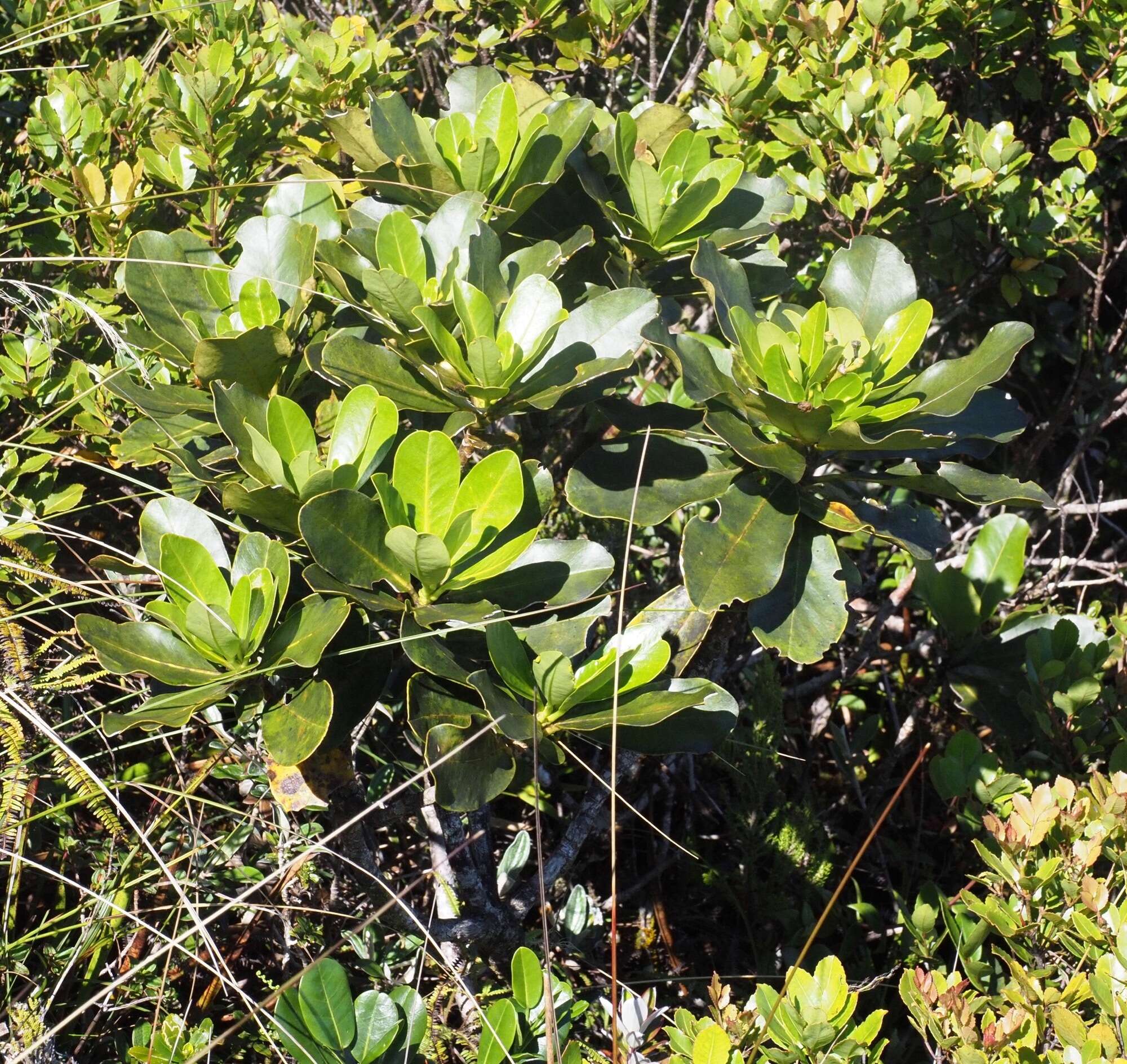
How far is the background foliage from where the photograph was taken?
4.59 feet

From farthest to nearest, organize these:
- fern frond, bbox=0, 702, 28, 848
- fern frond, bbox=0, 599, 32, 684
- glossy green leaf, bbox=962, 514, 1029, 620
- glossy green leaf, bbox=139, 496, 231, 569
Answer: glossy green leaf, bbox=962, 514, 1029, 620 → fern frond, bbox=0, 599, 32, 684 → fern frond, bbox=0, 702, 28, 848 → glossy green leaf, bbox=139, 496, 231, 569

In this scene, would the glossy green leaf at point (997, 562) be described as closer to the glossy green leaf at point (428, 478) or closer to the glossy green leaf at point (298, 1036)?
the glossy green leaf at point (428, 478)

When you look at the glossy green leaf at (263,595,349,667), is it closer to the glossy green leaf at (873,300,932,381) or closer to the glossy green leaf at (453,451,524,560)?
the glossy green leaf at (453,451,524,560)

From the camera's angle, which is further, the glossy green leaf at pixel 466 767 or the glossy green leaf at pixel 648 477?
the glossy green leaf at pixel 648 477

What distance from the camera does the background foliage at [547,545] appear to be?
1399 millimetres

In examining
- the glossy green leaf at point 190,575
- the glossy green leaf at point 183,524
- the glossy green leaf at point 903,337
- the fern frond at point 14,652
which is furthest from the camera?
the fern frond at point 14,652

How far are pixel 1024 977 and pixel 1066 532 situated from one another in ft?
7.66

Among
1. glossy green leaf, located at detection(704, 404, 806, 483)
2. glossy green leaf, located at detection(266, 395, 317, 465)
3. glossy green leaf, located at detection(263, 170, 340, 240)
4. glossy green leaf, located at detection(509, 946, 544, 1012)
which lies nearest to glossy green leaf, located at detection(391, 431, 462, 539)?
glossy green leaf, located at detection(266, 395, 317, 465)

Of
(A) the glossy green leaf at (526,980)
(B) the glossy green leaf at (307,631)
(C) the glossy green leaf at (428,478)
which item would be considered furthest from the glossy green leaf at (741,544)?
(A) the glossy green leaf at (526,980)

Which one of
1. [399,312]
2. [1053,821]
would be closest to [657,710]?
Answer: [399,312]

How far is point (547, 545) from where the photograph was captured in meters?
1.47

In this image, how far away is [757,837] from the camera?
90.9 inches

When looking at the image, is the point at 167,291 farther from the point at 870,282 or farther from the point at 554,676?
the point at 870,282

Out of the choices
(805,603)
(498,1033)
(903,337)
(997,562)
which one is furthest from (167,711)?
(997,562)
